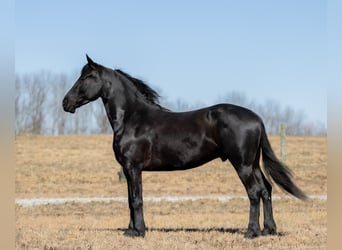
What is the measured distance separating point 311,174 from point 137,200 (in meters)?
17.4

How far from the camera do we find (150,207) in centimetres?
1412

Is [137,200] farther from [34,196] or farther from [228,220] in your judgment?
[34,196]

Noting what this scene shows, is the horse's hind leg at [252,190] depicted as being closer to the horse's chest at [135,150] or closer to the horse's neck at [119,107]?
the horse's chest at [135,150]

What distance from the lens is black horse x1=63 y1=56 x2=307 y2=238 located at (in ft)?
25.0

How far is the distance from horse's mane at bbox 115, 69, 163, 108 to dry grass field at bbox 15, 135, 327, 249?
2.30 metres

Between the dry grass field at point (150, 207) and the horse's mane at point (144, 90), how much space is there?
2.30 meters

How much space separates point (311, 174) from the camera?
932 inches

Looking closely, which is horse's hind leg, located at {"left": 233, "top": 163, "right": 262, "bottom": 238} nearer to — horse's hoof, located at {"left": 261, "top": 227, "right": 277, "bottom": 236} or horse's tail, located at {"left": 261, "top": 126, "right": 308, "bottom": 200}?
horse's hoof, located at {"left": 261, "top": 227, "right": 277, "bottom": 236}

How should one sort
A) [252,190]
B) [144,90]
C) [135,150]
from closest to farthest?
[252,190]
[135,150]
[144,90]

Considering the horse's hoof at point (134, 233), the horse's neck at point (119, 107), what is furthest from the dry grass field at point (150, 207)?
the horse's neck at point (119, 107)

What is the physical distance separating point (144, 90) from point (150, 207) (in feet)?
20.6

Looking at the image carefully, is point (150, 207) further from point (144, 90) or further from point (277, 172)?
point (277, 172)

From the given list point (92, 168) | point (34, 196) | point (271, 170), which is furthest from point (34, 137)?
point (271, 170)

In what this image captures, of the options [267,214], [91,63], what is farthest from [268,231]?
[91,63]
